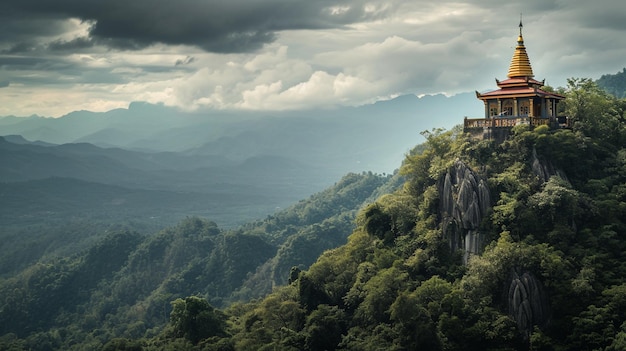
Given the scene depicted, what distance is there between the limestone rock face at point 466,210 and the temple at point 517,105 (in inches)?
106

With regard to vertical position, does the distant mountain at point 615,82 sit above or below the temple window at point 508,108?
above

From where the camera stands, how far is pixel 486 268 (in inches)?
1377

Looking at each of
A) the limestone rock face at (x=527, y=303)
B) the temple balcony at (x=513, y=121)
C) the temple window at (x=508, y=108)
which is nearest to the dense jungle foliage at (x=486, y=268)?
the limestone rock face at (x=527, y=303)

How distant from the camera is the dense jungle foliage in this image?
34031mm

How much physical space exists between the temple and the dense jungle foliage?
2.36 ft

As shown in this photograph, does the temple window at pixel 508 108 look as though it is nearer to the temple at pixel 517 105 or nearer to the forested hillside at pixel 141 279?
the temple at pixel 517 105

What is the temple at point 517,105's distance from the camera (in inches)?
1555

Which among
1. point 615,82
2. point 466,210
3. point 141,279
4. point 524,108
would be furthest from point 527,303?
point 615,82

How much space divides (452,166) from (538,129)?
4.07m

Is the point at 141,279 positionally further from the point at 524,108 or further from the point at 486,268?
the point at 486,268

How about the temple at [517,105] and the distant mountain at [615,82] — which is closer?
the temple at [517,105]

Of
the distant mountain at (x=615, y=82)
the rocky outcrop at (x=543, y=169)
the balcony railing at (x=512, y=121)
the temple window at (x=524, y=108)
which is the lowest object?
the rocky outcrop at (x=543, y=169)

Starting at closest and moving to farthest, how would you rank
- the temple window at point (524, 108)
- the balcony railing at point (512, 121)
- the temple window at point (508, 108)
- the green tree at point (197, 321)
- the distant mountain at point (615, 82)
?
1. the balcony railing at point (512, 121)
2. the temple window at point (524, 108)
3. the temple window at point (508, 108)
4. the green tree at point (197, 321)
5. the distant mountain at point (615, 82)

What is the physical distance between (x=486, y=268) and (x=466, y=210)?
3.28 meters
